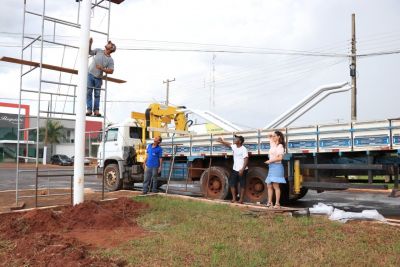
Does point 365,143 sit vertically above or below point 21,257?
above

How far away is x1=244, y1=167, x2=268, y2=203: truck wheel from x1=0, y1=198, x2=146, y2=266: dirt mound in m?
3.51

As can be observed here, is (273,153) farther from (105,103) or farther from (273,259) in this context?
(273,259)

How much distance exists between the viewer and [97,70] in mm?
9828

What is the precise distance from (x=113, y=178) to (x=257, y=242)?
34.6 ft

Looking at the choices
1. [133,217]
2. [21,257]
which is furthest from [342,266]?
[133,217]

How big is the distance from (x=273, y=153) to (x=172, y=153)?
500 centimetres

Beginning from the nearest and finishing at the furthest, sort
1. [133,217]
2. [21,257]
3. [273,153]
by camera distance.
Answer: [21,257]
[133,217]
[273,153]

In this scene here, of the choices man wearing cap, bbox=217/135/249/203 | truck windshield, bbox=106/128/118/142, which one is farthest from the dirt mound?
truck windshield, bbox=106/128/118/142

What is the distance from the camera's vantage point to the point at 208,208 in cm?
930

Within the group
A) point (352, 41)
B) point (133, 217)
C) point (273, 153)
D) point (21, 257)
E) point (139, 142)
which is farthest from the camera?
point (352, 41)

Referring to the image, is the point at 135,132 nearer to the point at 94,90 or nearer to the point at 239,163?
the point at 239,163

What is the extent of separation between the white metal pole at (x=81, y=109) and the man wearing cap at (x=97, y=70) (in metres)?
0.86

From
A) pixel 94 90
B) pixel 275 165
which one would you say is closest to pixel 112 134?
pixel 94 90

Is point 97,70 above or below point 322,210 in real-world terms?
above
